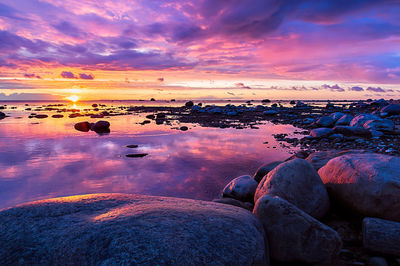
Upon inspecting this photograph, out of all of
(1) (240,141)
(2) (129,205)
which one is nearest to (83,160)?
(2) (129,205)

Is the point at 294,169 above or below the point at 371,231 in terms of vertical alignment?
above

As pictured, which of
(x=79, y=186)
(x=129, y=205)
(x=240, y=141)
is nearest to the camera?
(x=129, y=205)

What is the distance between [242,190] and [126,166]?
523 centimetres

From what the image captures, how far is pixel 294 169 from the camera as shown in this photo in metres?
4.34

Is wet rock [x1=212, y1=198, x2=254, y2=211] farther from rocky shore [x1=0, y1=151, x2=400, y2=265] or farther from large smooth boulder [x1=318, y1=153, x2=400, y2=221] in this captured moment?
large smooth boulder [x1=318, y1=153, x2=400, y2=221]

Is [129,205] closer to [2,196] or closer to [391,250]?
[391,250]

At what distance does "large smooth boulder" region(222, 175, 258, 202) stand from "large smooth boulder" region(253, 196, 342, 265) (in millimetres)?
2252

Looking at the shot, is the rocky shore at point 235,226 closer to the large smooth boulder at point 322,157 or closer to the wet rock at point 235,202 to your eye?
the wet rock at point 235,202

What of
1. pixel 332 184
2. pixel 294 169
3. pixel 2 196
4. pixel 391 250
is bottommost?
pixel 2 196

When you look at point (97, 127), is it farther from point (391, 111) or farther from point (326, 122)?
point (391, 111)

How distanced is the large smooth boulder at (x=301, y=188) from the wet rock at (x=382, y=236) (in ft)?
2.79

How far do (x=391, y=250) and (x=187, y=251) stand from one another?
304 cm

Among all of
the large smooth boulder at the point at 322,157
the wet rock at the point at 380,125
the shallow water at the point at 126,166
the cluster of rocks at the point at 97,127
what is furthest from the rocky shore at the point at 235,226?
the cluster of rocks at the point at 97,127

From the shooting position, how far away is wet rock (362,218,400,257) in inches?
123
